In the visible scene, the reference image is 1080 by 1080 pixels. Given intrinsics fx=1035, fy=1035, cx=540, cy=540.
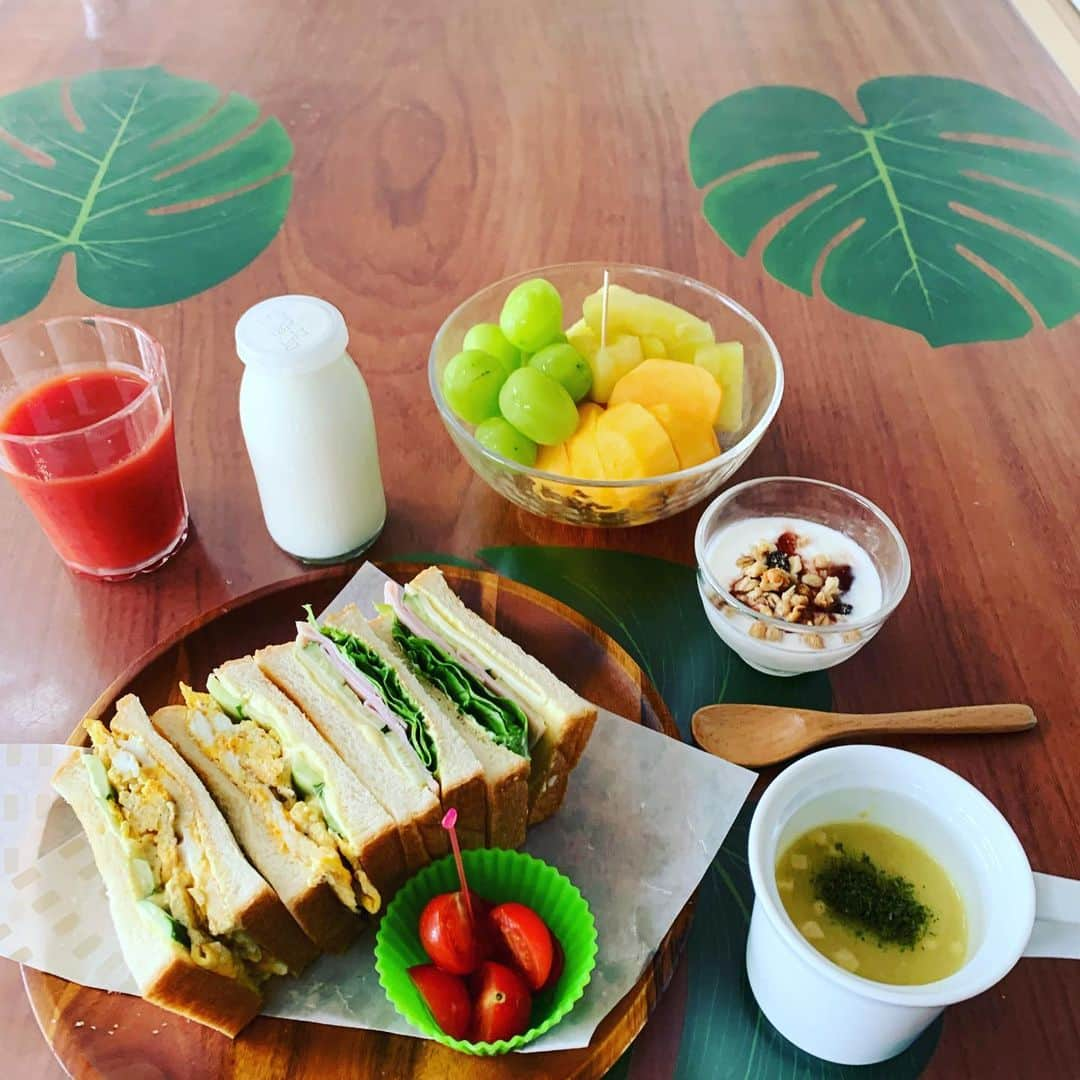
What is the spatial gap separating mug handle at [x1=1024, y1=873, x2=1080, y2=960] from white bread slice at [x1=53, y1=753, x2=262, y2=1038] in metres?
0.86

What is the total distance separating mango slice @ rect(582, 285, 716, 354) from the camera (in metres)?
1.72

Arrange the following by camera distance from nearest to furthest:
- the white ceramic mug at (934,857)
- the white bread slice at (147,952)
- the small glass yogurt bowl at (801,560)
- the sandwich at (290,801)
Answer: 1. the white ceramic mug at (934,857)
2. the white bread slice at (147,952)
3. the sandwich at (290,801)
4. the small glass yogurt bowl at (801,560)

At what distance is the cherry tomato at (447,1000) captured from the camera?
3.78 feet

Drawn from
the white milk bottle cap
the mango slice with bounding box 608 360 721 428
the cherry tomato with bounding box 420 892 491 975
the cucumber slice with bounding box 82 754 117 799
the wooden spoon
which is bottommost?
the wooden spoon

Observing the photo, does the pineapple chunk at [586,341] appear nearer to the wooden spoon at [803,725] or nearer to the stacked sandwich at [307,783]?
the stacked sandwich at [307,783]

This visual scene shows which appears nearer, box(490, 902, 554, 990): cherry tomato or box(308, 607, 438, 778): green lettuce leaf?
box(490, 902, 554, 990): cherry tomato

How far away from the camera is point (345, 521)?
1616mm

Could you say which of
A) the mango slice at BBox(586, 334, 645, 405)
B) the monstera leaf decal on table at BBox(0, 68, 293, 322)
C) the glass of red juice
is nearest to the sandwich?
the glass of red juice

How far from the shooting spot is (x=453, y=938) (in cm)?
117

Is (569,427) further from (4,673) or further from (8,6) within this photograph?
(8,6)

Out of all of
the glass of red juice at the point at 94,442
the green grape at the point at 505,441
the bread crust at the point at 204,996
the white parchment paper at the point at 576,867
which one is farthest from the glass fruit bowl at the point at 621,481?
the bread crust at the point at 204,996

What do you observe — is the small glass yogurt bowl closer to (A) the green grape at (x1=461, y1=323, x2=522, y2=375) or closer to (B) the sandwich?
(A) the green grape at (x1=461, y1=323, x2=522, y2=375)

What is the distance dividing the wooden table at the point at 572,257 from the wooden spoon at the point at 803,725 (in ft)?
0.11

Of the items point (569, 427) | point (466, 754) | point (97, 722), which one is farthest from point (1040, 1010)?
point (97, 722)
